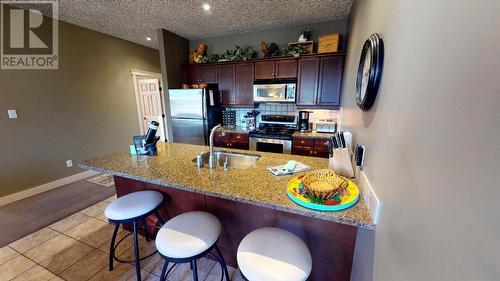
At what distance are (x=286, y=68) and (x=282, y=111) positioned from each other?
0.79 meters

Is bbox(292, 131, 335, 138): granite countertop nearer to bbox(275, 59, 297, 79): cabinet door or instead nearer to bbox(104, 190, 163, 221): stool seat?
bbox(275, 59, 297, 79): cabinet door

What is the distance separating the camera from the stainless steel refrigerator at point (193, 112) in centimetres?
349

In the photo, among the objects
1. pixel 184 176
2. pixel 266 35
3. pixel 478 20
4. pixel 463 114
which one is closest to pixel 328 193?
pixel 463 114

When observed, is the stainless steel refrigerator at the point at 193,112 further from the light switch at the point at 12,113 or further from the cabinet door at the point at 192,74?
the light switch at the point at 12,113

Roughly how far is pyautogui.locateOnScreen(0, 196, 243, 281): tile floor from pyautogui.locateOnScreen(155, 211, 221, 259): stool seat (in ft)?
2.16

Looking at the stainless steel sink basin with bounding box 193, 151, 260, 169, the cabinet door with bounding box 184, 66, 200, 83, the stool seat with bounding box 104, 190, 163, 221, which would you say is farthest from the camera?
the cabinet door with bounding box 184, 66, 200, 83

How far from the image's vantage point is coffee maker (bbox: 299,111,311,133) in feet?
11.5

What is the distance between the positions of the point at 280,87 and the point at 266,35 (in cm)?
109

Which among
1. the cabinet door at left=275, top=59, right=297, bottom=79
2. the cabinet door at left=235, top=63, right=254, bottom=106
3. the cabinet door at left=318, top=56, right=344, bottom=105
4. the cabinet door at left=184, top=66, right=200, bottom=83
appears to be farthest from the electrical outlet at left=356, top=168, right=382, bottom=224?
the cabinet door at left=184, top=66, right=200, bottom=83

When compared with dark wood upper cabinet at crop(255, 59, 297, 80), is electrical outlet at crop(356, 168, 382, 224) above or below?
below

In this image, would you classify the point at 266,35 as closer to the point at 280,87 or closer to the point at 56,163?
the point at 280,87

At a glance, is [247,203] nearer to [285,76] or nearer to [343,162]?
[343,162]

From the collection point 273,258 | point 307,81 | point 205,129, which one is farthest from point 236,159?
point 307,81

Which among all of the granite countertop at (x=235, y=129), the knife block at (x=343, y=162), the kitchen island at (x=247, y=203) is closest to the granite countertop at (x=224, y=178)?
the kitchen island at (x=247, y=203)
